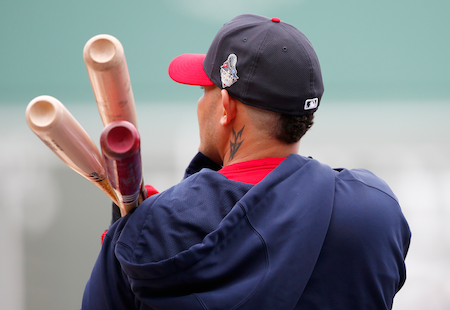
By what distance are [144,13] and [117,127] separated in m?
1.36

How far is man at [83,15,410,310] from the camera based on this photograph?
0.43 m

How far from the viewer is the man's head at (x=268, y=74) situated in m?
0.52

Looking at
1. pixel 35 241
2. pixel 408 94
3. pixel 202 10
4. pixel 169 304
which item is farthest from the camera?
pixel 408 94

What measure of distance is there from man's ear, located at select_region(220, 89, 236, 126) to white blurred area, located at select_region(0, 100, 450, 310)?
0.96m

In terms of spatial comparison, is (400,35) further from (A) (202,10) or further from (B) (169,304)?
(B) (169,304)

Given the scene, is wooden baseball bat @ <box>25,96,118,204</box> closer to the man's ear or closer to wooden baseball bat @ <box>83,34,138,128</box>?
wooden baseball bat @ <box>83,34,138,128</box>

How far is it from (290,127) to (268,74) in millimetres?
89

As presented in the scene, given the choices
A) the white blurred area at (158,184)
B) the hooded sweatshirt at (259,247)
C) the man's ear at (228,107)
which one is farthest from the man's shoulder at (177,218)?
the white blurred area at (158,184)

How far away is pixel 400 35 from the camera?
165 cm

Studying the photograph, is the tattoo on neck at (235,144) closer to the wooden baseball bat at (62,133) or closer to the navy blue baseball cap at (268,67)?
the navy blue baseball cap at (268,67)

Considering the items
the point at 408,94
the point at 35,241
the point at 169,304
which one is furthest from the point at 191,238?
the point at 408,94

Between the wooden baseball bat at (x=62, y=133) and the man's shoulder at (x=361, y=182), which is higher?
the wooden baseball bat at (x=62, y=133)

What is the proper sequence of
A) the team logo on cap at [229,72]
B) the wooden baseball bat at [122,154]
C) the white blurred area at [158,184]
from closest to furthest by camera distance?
the wooden baseball bat at [122,154] < the team logo on cap at [229,72] < the white blurred area at [158,184]

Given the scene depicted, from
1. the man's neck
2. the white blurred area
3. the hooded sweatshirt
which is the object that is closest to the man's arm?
the hooded sweatshirt
